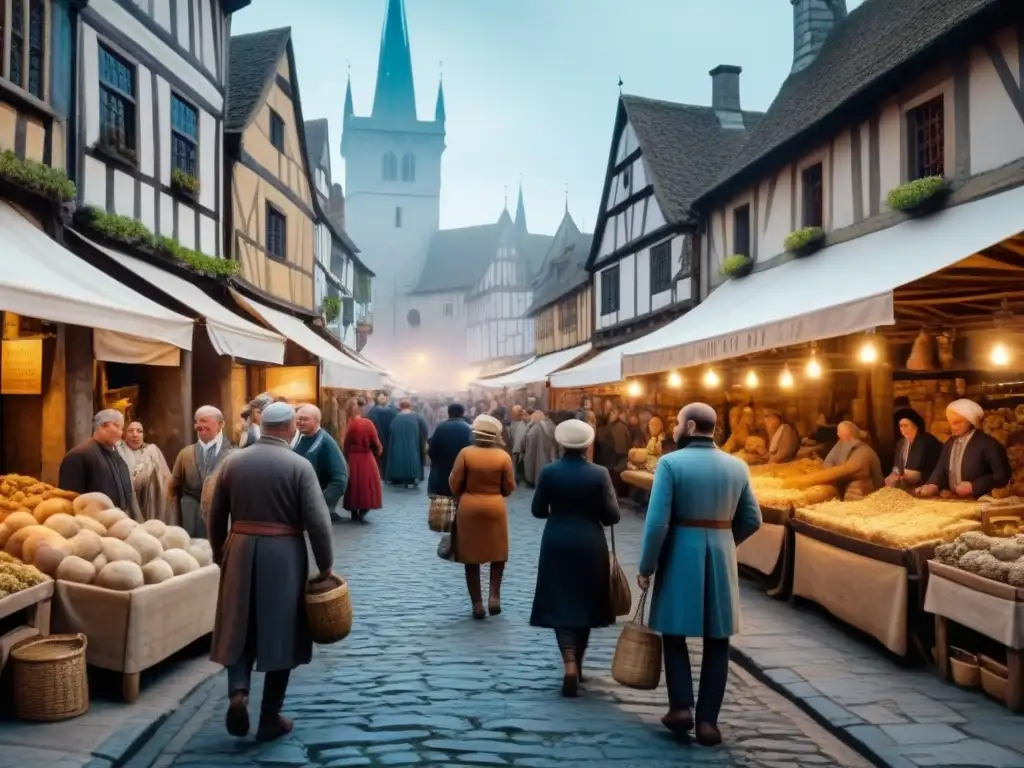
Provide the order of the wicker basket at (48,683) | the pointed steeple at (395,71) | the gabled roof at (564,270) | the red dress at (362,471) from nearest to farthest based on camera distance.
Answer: the wicker basket at (48,683) < the red dress at (362,471) < the gabled roof at (564,270) < the pointed steeple at (395,71)

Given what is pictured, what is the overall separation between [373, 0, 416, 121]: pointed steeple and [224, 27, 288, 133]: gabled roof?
58617 millimetres

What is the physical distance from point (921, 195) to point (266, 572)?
8.83 metres

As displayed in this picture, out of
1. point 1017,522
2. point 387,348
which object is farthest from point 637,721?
point 387,348

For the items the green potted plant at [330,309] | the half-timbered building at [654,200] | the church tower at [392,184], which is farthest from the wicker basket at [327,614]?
the church tower at [392,184]

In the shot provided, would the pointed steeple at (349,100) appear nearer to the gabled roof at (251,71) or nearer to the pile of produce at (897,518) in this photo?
the gabled roof at (251,71)

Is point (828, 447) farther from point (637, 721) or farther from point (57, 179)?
point (57, 179)

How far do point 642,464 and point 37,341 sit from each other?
352 inches

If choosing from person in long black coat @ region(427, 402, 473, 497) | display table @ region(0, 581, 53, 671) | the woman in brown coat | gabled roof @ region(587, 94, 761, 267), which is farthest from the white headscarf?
gabled roof @ region(587, 94, 761, 267)

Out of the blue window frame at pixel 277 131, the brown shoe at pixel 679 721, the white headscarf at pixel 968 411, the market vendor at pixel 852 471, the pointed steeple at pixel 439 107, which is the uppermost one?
the pointed steeple at pixel 439 107

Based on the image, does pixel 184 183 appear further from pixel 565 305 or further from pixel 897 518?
pixel 565 305

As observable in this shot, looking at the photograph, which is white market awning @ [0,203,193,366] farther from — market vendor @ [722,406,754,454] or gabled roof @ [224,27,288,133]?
market vendor @ [722,406,754,454]

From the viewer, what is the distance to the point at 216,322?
1045 cm

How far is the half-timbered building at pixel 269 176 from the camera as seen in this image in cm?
1622

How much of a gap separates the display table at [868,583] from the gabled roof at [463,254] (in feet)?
194
